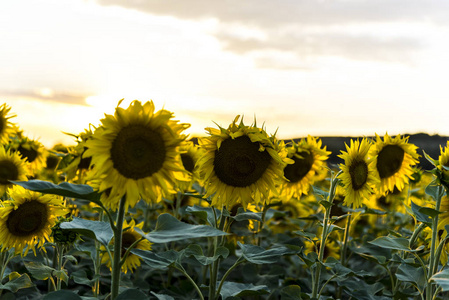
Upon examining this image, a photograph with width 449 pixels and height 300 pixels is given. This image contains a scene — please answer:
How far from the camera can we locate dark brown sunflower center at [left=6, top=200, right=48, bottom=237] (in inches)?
120

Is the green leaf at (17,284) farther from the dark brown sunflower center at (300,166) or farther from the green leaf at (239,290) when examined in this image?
the dark brown sunflower center at (300,166)

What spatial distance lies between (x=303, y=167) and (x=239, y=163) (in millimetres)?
1634

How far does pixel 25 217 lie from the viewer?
9.97ft

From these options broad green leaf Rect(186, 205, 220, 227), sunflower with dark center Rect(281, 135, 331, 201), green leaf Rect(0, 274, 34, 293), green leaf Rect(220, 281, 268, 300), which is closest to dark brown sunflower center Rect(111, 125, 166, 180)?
broad green leaf Rect(186, 205, 220, 227)

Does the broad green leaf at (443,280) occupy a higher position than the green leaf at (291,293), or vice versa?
the broad green leaf at (443,280)

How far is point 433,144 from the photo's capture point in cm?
1151

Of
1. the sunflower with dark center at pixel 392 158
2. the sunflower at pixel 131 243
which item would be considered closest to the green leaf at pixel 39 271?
the sunflower at pixel 131 243

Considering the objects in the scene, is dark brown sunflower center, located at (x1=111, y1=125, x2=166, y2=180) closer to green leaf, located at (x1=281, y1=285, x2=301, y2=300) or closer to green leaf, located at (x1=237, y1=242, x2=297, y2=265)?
green leaf, located at (x1=237, y1=242, x2=297, y2=265)

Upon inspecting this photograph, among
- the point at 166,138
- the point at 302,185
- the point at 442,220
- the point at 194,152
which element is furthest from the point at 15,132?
the point at 442,220

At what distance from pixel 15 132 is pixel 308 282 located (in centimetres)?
371

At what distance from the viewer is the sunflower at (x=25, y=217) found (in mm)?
3031

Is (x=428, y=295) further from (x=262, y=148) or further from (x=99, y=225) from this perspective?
(x=99, y=225)

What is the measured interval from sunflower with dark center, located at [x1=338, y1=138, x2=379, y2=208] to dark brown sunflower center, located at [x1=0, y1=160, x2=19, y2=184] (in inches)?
116

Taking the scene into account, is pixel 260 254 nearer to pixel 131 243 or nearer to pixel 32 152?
pixel 131 243
